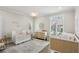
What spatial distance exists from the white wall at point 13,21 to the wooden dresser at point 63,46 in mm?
603

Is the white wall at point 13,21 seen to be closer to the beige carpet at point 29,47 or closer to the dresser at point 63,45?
the beige carpet at point 29,47

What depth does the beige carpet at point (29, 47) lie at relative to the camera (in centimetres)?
143

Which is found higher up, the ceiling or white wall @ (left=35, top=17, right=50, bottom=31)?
the ceiling

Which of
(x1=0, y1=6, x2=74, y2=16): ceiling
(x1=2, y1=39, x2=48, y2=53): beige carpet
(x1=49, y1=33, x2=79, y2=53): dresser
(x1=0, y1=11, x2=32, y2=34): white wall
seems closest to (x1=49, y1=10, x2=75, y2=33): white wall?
(x1=0, y1=6, x2=74, y2=16): ceiling

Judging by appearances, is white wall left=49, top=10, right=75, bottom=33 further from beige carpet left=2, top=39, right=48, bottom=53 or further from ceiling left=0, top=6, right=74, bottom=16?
beige carpet left=2, top=39, right=48, bottom=53

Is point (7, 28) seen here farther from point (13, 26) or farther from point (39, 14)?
point (39, 14)

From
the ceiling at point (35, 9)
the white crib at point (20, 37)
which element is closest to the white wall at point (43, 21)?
the ceiling at point (35, 9)

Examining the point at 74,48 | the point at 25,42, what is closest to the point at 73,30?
the point at 74,48

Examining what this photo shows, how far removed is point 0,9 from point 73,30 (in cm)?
131

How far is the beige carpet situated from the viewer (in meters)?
→ 1.43

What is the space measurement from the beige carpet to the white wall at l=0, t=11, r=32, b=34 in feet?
1.00

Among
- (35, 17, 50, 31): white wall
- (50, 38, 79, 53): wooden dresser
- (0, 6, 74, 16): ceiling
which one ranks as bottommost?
(50, 38, 79, 53): wooden dresser

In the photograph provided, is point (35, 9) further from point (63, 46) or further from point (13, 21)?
point (63, 46)

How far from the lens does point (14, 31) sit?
4.72ft
